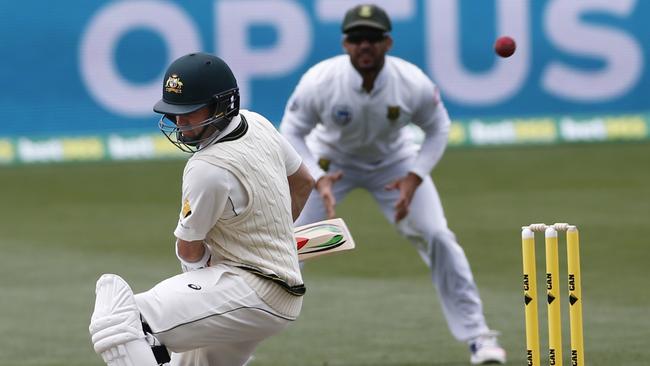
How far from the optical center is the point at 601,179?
1452 centimetres

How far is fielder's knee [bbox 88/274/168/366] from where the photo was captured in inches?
188

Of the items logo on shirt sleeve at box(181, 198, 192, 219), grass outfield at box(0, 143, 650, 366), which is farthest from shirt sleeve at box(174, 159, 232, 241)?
grass outfield at box(0, 143, 650, 366)

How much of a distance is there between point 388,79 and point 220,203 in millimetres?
3073

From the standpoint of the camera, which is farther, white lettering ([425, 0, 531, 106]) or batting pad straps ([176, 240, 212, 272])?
white lettering ([425, 0, 531, 106])

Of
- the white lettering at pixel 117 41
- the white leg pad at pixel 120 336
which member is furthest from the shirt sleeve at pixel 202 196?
the white lettering at pixel 117 41

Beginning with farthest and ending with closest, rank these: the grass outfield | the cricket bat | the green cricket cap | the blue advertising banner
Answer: the blue advertising banner, the grass outfield, the green cricket cap, the cricket bat

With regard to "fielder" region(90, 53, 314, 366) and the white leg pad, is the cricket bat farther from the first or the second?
the white leg pad

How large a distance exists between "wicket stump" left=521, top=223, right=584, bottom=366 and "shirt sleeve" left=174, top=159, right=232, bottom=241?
1.15 metres

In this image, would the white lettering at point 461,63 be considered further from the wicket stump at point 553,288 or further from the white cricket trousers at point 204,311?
the white cricket trousers at point 204,311

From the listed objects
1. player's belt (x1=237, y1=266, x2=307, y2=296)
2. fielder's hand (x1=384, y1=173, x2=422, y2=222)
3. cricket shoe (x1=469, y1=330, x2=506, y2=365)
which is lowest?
cricket shoe (x1=469, y1=330, x2=506, y2=365)

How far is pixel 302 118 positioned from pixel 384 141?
542 millimetres

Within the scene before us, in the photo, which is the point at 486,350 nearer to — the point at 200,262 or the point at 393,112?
the point at 393,112

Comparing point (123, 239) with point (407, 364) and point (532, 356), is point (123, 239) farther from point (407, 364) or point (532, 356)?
point (532, 356)

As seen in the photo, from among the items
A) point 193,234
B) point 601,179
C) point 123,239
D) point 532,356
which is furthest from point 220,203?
point 601,179
